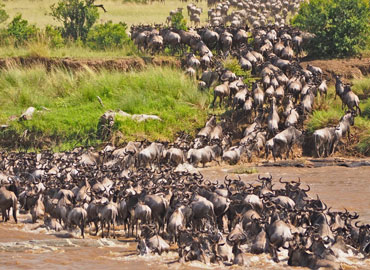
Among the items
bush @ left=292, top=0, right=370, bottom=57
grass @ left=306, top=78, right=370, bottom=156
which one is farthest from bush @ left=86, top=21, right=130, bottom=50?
grass @ left=306, top=78, right=370, bottom=156

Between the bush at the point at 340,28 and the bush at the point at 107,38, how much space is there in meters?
8.21

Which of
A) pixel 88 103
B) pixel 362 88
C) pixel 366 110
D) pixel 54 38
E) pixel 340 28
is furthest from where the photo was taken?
pixel 54 38

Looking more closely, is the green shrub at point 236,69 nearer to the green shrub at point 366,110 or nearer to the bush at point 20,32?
the green shrub at point 366,110

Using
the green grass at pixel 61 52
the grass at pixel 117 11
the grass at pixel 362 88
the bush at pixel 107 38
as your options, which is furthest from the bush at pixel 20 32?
the grass at pixel 362 88

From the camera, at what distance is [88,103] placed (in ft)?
84.1

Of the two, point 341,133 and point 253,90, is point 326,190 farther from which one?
point 253,90

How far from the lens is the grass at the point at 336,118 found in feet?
75.4

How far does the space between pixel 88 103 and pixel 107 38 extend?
8.72 m

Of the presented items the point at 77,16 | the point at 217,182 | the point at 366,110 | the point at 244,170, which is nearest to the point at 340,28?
the point at 366,110

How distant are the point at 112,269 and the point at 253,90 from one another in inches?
487

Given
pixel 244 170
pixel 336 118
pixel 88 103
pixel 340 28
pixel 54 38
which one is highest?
pixel 340 28

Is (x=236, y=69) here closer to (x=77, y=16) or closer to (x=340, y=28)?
(x=340, y=28)

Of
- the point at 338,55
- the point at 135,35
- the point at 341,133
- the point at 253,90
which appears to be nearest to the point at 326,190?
the point at 341,133

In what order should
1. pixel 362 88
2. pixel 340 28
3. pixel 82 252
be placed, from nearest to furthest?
pixel 82 252 → pixel 362 88 → pixel 340 28
